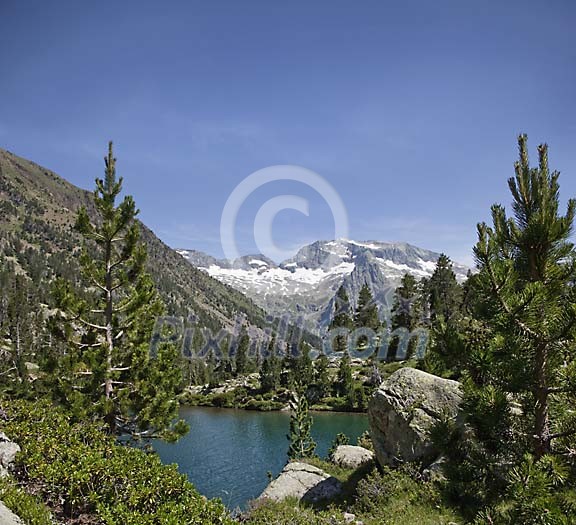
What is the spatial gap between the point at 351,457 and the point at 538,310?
24.1 meters

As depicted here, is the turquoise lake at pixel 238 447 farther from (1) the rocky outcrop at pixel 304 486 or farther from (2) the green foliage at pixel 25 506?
(2) the green foliage at pixel 25 506

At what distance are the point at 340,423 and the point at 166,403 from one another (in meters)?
68.1

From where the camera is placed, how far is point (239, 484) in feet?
144

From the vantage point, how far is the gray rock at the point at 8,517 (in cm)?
663

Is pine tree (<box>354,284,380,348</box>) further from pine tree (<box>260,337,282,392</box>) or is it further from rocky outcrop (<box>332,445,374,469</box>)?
rocky outcrop (<box>332,445,374,469</box>)

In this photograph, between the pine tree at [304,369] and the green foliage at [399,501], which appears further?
the pine tree at [304,369]

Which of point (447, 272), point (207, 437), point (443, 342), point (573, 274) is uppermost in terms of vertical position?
point (447, 272)

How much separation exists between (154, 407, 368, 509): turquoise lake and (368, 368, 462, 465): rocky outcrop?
1751 centimetres

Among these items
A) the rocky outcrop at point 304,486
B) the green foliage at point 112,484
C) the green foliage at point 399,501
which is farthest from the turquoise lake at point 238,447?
the green foliage at point 112,484

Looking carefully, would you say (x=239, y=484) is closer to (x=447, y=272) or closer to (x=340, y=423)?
(x=340, y=423)

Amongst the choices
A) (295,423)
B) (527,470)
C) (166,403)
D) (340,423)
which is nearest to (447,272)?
(340,423)

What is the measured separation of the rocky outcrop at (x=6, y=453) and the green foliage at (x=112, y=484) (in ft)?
0.79

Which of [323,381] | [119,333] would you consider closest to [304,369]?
[323,381]

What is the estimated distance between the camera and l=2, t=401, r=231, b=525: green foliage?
7.75m
